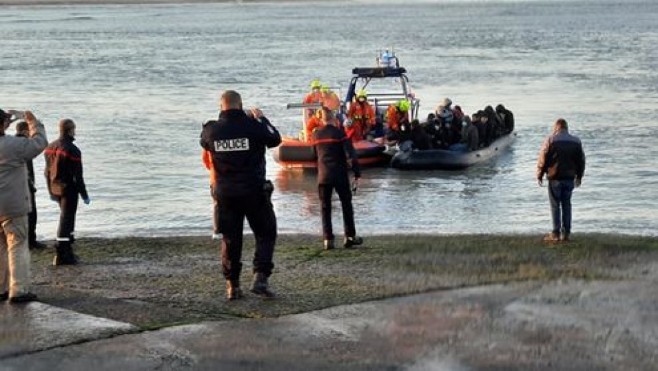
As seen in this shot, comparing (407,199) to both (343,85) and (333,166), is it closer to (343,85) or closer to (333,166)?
(333,166)

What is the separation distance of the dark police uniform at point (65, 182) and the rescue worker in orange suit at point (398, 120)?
13.2 meters

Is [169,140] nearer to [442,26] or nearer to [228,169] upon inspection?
[228,169]

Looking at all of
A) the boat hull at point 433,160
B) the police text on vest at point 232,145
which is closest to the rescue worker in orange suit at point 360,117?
the boat hull at point 433,160

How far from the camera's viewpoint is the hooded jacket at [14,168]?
30.8ft

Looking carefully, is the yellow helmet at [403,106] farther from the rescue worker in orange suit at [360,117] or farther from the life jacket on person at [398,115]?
the rescue worker in orange suit at [360,117]

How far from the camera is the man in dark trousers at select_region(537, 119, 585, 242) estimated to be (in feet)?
43.5

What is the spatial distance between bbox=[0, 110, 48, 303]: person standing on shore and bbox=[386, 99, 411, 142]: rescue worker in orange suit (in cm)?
1530

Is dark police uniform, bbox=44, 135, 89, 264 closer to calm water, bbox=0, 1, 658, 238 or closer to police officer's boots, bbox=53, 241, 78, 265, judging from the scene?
police officer's boots, bbox=53, 241, 78, 265

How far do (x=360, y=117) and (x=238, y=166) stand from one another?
1556 cm

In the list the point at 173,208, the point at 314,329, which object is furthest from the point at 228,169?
the point at 173,208

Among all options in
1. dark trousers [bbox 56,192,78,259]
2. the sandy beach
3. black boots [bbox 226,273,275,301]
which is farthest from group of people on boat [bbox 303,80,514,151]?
black boots [bbox 226,273,275,301]

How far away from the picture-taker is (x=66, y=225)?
1182 centimetres

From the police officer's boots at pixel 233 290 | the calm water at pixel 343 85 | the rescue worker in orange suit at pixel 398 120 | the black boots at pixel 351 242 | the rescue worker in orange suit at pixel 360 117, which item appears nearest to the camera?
the police officer's boots at pixel 233 290

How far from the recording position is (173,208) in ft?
66.6
